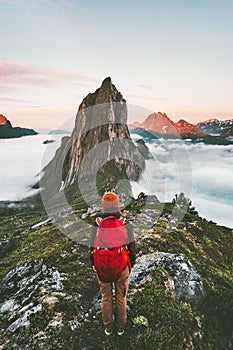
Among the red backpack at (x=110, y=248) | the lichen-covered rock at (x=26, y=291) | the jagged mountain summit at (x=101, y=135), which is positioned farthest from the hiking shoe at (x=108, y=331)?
the jagged mountain summit at (x=101, y=135)

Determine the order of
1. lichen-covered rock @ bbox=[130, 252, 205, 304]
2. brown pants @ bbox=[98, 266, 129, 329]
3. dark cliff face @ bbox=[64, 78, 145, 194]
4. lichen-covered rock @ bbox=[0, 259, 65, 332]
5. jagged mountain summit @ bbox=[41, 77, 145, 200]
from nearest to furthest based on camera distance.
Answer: brown pants @ bbox=[98, 266, 129, 329]
lichen-covered rock @ bbox=[0, 259, 65, 332]
lichen-covered rock @ bbox=[130, 252, 205, 304]
jagged mountain summit @ bbox=[41, 77, 145, 200]
dark cliff face @ bbox=[64, 78, 145, 194]

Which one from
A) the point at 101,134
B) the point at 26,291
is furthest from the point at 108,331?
the point at 101,134

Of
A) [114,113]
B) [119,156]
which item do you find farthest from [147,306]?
[114,113]

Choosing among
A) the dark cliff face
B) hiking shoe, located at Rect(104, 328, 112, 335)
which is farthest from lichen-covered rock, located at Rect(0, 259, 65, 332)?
the dark cliff face

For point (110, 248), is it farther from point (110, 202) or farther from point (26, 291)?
point (26, 291)

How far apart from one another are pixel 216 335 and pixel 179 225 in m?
14.6

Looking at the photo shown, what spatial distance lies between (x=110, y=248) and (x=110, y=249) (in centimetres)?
3

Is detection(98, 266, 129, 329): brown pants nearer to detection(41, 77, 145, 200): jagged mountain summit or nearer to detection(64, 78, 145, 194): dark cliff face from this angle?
detection(41, 77, 145, 200): jagged mountain summit

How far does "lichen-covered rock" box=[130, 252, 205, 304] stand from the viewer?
12.5 metres

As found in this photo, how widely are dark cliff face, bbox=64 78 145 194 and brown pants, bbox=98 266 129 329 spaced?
86.1 m

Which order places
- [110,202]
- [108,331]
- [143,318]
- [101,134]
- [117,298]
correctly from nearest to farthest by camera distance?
[110,202]
[117,298]
[108,331]
[143,318]
[101,134]

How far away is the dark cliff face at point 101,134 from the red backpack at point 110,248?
86.9 m

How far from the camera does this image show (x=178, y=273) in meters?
13.4

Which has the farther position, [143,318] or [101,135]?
[101,135]
